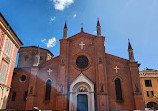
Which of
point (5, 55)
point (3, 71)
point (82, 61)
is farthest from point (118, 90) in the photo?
point (5, 55)

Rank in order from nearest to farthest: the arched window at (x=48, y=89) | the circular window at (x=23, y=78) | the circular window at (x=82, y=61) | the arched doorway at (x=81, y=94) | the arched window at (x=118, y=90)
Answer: the arched doorway at (x=81, y=94) < the arched window at (x=118, y=90) < the arched window at (x=48, y=89) < the circular window at (x=82, y=61) < the circular window at (x=23, y=78)

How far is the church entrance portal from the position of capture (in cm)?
1844

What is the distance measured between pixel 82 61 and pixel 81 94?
15.9 feet

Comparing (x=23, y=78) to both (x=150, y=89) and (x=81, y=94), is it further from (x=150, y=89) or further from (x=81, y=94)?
(x=150, y=89)

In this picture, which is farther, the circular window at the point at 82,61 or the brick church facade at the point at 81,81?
the circular window at the point at 82,61

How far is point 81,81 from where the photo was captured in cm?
1914

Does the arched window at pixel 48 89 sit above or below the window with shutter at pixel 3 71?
below

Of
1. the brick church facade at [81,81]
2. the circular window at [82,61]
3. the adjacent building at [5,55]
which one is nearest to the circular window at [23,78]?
the brick church facade at [81,81]

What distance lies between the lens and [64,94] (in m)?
18.8

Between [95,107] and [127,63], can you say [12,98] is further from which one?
[127,63]

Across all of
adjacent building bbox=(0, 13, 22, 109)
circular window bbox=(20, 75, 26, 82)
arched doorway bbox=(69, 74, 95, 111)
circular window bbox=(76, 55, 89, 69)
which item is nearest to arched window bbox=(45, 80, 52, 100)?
arched doorway bbox=(69, 74, 95, 111)

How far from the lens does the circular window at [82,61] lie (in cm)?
2059

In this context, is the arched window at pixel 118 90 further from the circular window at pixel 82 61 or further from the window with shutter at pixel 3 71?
the window with shutter at pixel 3 71

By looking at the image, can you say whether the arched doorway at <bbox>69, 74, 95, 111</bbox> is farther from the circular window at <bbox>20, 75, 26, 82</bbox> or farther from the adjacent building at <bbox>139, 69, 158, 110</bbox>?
the adjacent building at <bbox>139, 69, 158, 110</bbox>
